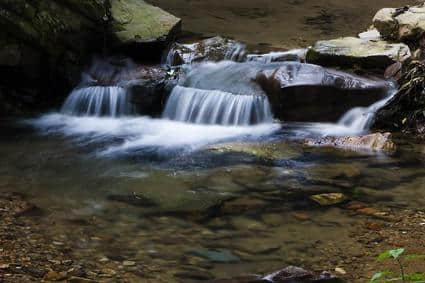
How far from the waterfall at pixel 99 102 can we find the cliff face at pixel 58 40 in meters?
0.35

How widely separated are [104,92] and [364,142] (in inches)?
171

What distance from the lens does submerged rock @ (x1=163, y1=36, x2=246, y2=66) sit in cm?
1017

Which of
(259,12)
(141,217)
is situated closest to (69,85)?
(141,217)

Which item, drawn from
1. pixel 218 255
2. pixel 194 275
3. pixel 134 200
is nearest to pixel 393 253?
pixel 194 275

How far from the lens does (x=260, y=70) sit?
365 inches

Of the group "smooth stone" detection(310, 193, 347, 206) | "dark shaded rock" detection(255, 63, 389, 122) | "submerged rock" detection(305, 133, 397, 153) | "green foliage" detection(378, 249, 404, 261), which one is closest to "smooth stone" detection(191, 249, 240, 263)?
"smooth stone" detection(310, 193, 347, 206)

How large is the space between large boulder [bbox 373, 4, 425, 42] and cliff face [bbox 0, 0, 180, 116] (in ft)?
11.9

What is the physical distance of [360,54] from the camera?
9.31 meters

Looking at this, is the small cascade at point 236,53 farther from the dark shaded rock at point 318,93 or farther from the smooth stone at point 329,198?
the smooth stone at point 329,198

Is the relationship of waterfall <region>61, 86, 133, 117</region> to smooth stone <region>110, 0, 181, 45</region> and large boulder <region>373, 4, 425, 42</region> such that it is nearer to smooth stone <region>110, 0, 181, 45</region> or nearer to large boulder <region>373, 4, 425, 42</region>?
smooth stone <region>110, 0, 181, 45</region>

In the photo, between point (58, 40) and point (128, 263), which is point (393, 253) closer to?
point (128, 263)

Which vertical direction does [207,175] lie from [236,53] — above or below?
below

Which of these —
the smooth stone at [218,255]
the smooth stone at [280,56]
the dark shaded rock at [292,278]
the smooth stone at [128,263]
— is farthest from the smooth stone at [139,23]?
the dark shaded rock at [292,278]

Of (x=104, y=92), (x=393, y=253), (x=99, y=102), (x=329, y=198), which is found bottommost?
(x=329, y=198)
